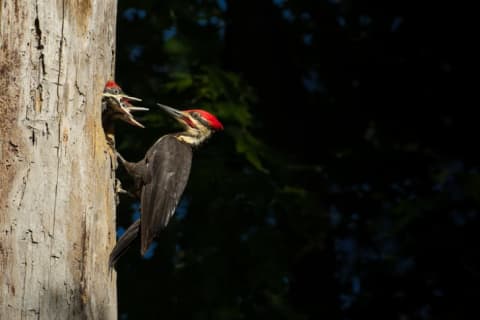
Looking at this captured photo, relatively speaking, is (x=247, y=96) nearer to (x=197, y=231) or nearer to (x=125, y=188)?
(x=197, y=231)

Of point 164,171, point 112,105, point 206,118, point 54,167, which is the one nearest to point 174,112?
point 206,118

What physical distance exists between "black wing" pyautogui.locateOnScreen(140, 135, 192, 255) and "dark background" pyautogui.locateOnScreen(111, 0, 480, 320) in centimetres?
49

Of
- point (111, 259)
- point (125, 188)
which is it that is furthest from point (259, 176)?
point (111, 259)

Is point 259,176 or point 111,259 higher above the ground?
point 111,259

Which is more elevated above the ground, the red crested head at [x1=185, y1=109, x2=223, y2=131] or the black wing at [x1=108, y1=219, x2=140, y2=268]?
the red crested head at [x1=185, y1=109, x2=223, y2=131]

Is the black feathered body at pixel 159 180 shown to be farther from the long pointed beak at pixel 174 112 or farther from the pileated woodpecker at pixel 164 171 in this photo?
the long pointed beak at pixel 174 112

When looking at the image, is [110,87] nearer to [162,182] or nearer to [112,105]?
[112,105]

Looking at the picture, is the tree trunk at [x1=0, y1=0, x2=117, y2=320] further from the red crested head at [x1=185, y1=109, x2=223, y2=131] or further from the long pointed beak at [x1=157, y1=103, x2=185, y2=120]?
the long pointed beak at [x1=157, y1=103, x2=185, y2=120]

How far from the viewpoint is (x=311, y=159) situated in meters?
8.51

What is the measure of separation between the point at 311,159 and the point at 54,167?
15.1 ft

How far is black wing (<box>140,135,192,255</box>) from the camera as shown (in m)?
5.11

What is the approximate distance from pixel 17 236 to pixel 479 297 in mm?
5555

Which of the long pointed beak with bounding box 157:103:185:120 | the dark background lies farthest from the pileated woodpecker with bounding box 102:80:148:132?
the dark background

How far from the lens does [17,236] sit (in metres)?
3.97
